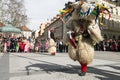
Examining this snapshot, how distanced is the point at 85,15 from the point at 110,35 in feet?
208

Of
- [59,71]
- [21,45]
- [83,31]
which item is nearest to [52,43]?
[21,45]

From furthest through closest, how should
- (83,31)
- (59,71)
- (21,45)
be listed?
(21,45), (59,71), (83,31)

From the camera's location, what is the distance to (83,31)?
6.81 metres

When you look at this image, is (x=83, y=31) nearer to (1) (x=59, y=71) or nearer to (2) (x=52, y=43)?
(1) (x=59, y=71)

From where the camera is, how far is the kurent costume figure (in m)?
6.59

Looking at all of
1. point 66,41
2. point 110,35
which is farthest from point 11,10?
point 66,41

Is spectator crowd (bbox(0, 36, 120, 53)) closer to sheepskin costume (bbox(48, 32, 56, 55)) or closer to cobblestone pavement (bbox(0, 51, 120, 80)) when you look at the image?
sheepskin costume (bbox(48, 32, 56, 55))

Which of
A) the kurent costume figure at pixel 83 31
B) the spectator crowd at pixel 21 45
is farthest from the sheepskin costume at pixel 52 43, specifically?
the kurent costume figure at pixel 83 31

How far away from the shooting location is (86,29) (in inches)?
268

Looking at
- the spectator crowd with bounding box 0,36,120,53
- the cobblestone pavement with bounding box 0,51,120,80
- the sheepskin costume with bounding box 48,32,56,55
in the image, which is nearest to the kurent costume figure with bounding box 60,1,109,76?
the cobblestone pavement with bounding box 0,51,120,80

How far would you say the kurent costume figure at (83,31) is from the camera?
21.6ft

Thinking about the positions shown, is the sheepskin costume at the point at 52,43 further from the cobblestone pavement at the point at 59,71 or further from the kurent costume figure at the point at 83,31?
the kurent costume figure at the point at 83,31

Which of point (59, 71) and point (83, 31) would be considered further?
point (59, 71)

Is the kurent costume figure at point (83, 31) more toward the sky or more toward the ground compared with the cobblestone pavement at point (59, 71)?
more toward the sky
